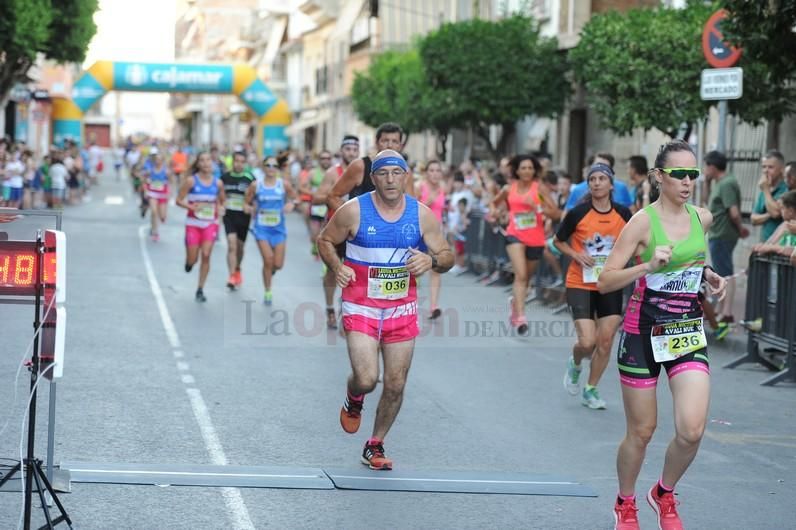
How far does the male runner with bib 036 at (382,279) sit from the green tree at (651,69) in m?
12.0

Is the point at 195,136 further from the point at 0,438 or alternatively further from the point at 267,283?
the point at 0,438

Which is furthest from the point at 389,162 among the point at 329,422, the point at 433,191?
the point at 433,191

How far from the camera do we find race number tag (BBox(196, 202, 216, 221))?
17094mm

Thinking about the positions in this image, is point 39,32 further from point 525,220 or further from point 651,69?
point 525,220

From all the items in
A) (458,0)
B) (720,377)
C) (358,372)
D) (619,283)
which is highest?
(458,0)

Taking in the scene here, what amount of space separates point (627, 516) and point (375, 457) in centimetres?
171

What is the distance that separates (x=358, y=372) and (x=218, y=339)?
584cm

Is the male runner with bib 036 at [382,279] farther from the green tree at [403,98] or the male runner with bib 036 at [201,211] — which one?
the green tree at [403,98]

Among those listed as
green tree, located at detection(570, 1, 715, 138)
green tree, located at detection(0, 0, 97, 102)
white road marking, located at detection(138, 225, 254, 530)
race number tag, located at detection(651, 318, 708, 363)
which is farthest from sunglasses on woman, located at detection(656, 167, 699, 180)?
green tree, located at detection(0, 0, 97, 102)

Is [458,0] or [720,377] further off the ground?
[458,0]

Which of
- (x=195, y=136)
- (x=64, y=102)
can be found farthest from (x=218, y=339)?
(x=195, y=136)

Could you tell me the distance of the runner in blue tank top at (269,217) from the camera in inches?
641

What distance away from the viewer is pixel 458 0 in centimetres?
4316

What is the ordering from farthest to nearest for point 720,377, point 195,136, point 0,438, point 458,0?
point 195,136 < point 458,0 < point 720,377 < point 0,438
